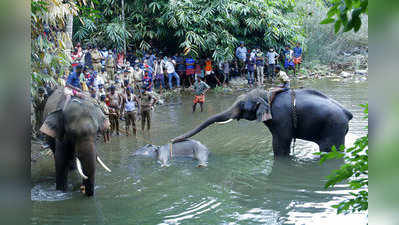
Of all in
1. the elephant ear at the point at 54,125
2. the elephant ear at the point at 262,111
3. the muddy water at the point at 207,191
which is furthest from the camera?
the elephant ear at the point at 262,111

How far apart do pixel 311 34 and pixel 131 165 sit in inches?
779

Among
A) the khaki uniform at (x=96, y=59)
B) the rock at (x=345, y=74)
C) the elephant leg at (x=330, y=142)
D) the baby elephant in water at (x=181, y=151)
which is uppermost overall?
the khaki uniform at (x=96, y=59)

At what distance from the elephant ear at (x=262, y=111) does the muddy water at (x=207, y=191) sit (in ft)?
2.94

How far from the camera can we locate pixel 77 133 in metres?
6.29

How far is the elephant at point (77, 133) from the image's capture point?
6191 millimetres

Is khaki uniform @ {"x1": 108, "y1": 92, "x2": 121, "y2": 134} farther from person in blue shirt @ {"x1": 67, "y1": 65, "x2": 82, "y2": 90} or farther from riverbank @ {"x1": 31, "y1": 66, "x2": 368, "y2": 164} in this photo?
riverbank @ {"x1": 31, "y1": 66, "x2": 368, "y2": 164}

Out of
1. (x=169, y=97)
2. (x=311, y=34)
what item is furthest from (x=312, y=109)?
(x=311, y=34)

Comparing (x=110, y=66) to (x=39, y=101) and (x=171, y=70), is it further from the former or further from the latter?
(x=39, y=101)

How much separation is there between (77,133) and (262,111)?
139 inches

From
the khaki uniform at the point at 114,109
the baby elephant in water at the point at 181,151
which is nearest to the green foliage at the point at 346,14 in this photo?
the baby elephant in water at the point at 181,151

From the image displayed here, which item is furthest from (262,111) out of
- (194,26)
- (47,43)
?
(194,26)

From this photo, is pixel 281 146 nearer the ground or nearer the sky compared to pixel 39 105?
nearer the ground

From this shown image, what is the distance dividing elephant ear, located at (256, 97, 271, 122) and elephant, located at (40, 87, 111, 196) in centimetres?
288

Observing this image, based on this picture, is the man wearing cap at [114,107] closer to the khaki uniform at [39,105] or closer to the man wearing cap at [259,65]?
the khaki uniform at [39,105]
